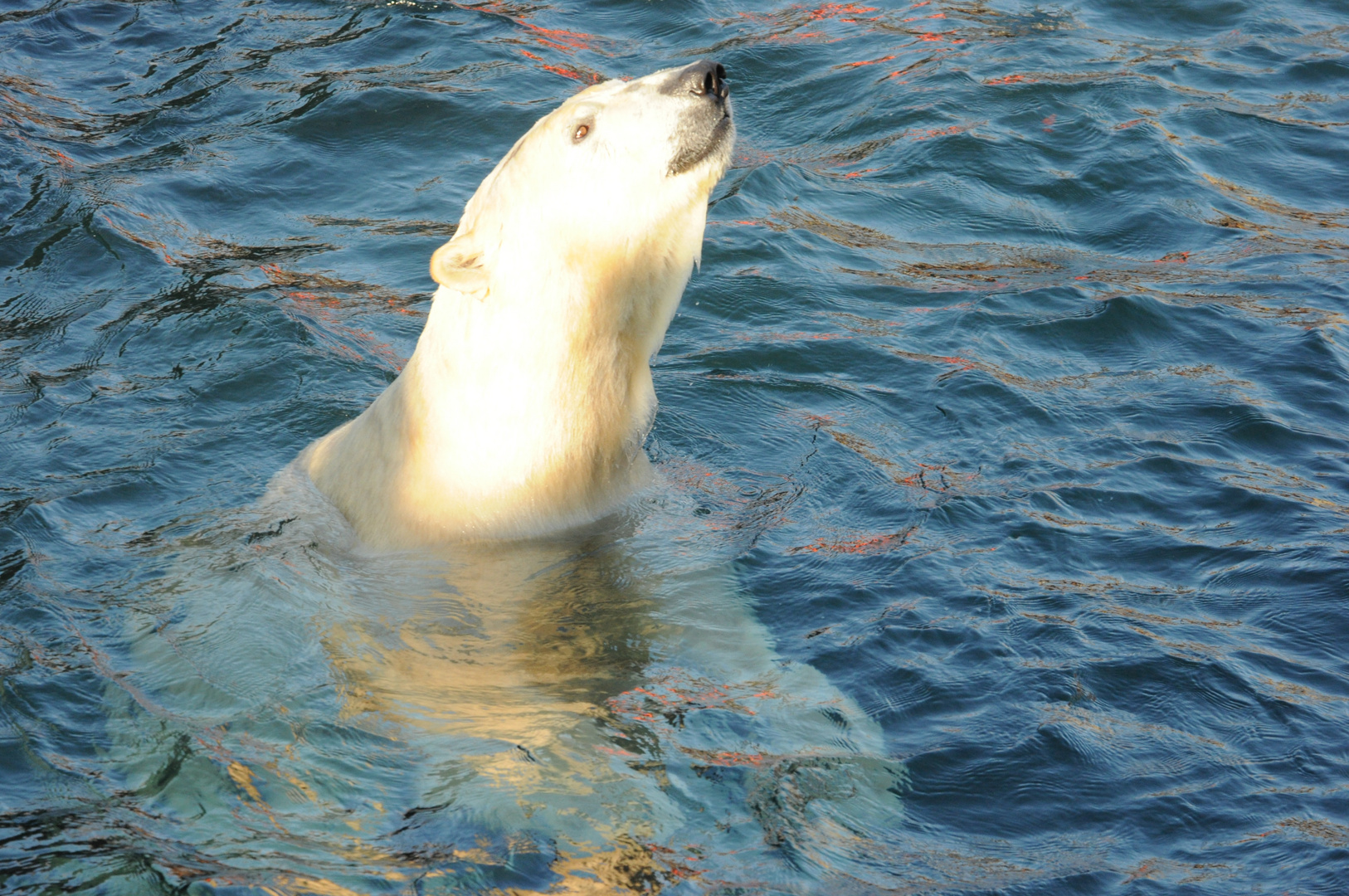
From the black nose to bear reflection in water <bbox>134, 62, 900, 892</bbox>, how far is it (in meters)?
0.01

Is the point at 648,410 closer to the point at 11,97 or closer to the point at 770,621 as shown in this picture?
the point at 770,621

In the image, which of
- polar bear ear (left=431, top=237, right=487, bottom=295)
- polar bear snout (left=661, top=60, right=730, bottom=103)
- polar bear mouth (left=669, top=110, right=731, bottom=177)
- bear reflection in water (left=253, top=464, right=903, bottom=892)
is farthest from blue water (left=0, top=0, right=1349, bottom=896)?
polar bear snout (left=661, top=60, right=730, bottom=103)

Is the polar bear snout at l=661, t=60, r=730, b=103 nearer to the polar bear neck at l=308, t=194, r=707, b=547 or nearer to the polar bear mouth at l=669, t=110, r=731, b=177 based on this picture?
the polar bear mouth at l=669, t=110, r=731, b=177

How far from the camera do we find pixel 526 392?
479 cm

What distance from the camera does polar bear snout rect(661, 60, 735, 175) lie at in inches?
181

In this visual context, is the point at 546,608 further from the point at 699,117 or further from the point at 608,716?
the point at 699,117

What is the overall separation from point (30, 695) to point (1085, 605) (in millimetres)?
3470

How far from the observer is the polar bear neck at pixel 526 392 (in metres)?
4.77

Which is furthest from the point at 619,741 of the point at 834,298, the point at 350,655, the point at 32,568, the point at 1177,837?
→ the point at 834,298

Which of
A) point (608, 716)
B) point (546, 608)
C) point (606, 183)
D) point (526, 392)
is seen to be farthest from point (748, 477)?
point (608, 716)

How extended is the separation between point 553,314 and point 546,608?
102cm

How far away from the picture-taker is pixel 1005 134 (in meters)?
9.20

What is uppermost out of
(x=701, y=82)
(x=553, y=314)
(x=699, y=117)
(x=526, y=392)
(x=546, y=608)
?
(x=701, y=82)

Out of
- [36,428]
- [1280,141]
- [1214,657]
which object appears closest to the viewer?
[1214,657]
